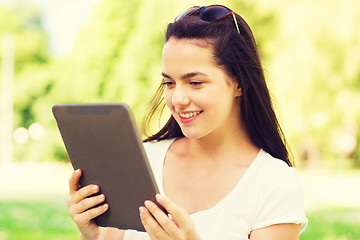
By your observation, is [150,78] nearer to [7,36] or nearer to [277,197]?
[7,36]

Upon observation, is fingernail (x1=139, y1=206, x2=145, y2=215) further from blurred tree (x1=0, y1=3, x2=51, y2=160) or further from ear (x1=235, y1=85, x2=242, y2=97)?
blurred tree (x1=0, y1=3, x2=51, y2=160)

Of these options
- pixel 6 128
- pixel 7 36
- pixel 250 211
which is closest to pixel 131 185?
pixel 250 211

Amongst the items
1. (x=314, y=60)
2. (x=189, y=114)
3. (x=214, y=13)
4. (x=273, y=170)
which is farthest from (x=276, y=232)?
(x=314, y=60)

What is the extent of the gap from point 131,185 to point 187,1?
50.3ft

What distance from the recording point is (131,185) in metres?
1.73

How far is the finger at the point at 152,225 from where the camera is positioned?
168 cm

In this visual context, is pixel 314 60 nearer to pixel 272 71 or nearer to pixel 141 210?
pixel 272 71

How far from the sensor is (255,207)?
1.92 meters

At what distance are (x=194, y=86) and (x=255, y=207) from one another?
1.49 ft

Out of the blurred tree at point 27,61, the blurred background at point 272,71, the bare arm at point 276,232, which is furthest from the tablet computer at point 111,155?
the blurred tree at point 27,61

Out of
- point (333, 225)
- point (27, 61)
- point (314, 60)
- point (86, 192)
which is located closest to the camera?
point (86, 192)

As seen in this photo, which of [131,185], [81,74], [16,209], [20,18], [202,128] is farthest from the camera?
[20,18]

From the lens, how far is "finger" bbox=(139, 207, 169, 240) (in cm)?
168

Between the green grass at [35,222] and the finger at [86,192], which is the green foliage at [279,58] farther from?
the finger at [86,192]
